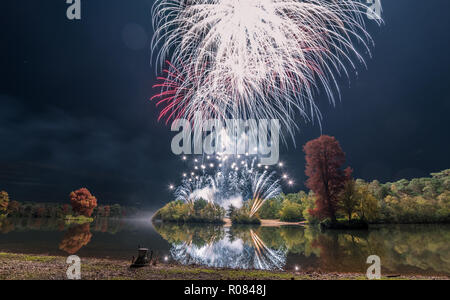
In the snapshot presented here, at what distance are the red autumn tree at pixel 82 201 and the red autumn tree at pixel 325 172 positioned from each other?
7587cm

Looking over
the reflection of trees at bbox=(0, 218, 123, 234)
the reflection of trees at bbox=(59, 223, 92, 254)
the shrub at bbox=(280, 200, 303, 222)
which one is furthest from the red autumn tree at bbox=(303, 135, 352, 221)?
the reflection of trees at bbox=(59, 223, 92, 254)

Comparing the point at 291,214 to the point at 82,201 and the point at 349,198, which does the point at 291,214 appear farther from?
the point at 82,201

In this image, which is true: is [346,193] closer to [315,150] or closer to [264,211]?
[315,150]

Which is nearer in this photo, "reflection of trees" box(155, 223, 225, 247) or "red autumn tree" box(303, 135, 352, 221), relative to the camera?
"reflection of trees" box(155, 223, 225, 247)

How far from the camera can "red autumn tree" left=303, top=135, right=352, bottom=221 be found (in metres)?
47.9

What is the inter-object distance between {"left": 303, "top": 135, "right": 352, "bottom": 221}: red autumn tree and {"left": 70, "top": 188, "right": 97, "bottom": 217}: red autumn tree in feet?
249

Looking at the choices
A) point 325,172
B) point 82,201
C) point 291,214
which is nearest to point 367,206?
point 325,172

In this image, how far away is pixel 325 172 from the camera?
4938cm

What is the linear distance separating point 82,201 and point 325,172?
79.1 meters

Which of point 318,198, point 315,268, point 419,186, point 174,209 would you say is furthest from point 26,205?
point 419,186
